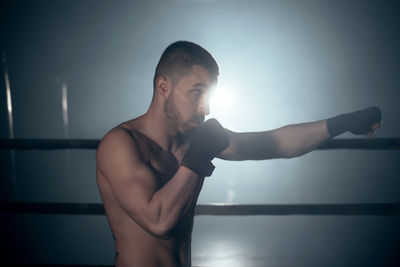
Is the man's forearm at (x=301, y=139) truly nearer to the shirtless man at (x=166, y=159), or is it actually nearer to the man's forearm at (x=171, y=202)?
the shirtless man at (x=166, y=159)

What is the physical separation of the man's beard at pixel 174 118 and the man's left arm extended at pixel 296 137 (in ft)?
0.95

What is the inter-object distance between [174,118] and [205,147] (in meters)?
0.24

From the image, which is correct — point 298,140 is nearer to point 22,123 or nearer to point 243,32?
point 243,32

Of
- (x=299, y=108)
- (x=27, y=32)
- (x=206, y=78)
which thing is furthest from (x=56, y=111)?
(x=206, y=78)

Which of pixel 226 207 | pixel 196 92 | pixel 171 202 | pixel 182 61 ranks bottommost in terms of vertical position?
pixel 226 207

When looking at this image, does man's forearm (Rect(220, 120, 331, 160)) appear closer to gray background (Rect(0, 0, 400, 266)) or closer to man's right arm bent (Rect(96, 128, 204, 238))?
man's right arm bent (Rect(96, 128, 204, 238))

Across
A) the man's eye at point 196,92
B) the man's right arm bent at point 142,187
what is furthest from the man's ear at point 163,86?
the man's right arm bent at point 142,187

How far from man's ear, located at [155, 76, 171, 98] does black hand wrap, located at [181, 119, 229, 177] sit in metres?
0.21

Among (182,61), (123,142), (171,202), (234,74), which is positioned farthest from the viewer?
(234,74)

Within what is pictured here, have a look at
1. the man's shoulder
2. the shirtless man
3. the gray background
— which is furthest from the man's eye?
the gray background

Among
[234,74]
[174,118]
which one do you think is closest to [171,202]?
[174,118]

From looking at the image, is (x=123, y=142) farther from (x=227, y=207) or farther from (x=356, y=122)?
(x=356, y=122)

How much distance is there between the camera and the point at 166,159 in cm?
109

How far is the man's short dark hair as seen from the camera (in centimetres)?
104
